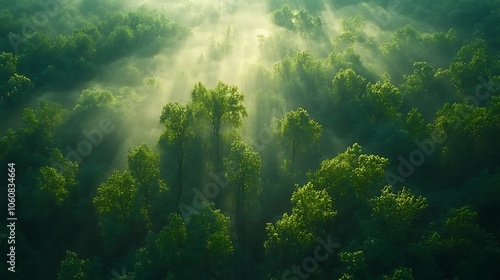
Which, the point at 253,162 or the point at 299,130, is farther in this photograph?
the point at 299,130

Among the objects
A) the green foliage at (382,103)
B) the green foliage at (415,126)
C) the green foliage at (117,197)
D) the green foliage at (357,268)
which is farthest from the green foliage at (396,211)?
the green foliage at (117,197)

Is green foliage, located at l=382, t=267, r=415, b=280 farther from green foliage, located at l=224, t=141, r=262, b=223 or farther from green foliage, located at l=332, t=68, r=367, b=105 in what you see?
green foliage, located at l=332, t=68, r=367, b=105

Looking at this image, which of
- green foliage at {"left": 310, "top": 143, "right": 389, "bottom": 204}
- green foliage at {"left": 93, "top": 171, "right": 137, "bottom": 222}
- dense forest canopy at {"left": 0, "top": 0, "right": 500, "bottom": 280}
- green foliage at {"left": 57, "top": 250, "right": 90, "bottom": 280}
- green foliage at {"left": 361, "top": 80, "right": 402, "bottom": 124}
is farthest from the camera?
green foliage at {"left": 361, "top": 80, "right": 402, "bottom": 124}

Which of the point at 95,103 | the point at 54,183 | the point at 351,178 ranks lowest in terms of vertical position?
the point at 351,178

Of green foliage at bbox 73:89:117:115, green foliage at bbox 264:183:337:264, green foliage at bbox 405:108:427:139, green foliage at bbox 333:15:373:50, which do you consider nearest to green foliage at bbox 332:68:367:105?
green foliage at bbox 405:108:427:139

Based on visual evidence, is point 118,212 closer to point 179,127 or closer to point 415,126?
point 179,127

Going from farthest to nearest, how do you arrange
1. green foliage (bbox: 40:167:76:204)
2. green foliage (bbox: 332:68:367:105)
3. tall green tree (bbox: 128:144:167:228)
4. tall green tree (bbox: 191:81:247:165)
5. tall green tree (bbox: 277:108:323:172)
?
green foliage (bbox: 332:68:367:105) < tall green tree (bbox: 277:108:323:172) < tall green tree (bbox: 191:81:247:165) < green foliage (bbox: 40:167:76:204) < tall green tree (bbox: 128:144:167:228)

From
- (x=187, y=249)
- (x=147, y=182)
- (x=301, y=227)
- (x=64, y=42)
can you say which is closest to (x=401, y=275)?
(x=301, y=227)

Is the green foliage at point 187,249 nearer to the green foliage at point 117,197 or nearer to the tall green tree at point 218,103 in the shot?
the green foliage at point 117,197
